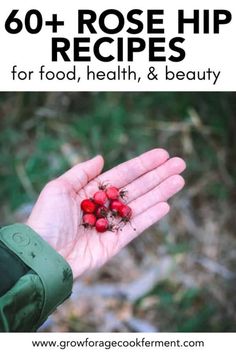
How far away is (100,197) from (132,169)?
0.20m

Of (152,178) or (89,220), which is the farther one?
(152,178)

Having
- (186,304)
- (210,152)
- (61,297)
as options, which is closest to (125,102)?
(210,152)

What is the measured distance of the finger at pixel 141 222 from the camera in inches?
83.4

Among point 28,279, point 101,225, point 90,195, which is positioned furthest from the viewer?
point 90,195

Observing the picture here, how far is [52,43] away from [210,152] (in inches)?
36.5

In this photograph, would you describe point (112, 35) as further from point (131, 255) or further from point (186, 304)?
point (186, 304)

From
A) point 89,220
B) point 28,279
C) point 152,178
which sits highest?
point 152,178

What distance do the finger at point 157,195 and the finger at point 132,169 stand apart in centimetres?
9

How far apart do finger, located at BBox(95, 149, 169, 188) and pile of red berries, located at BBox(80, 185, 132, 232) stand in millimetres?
52

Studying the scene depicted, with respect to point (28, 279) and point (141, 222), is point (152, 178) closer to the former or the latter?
point (141, 222)

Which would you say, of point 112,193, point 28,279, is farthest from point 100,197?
point 28,279

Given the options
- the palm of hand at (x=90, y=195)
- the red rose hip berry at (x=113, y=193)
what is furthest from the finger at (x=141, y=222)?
the red rose hip berry at (x=113, y=193)

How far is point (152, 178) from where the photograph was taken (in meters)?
2.24

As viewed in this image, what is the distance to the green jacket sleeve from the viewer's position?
169 cm
